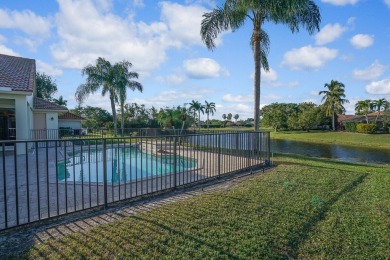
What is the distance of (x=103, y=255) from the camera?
278 cm

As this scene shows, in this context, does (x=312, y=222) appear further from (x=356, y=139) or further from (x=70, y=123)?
(x=356, y=139)

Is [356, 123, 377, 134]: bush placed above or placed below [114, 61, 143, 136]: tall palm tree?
below

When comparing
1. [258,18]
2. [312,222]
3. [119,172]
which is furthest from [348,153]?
[119,172]

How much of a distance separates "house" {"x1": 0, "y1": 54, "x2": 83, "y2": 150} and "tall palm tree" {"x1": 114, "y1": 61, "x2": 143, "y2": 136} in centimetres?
698

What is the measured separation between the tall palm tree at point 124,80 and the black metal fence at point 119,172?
15401 millimetres

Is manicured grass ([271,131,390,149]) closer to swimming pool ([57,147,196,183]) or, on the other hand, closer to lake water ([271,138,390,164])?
lake water ([271,138,390,164])

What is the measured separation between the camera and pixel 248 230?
3.50 metres

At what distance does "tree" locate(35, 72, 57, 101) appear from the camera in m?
32.5

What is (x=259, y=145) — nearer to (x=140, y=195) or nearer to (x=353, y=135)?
(x=140, y=195)

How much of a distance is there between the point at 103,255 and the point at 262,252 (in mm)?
1838

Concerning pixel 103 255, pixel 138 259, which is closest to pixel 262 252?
pixel 138 259

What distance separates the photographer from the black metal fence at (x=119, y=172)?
424cm

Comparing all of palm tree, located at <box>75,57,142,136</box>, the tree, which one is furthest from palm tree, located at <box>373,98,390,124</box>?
the tree

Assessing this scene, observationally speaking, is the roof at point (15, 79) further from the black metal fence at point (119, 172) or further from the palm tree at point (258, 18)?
the palm tree at point (258, 18)
